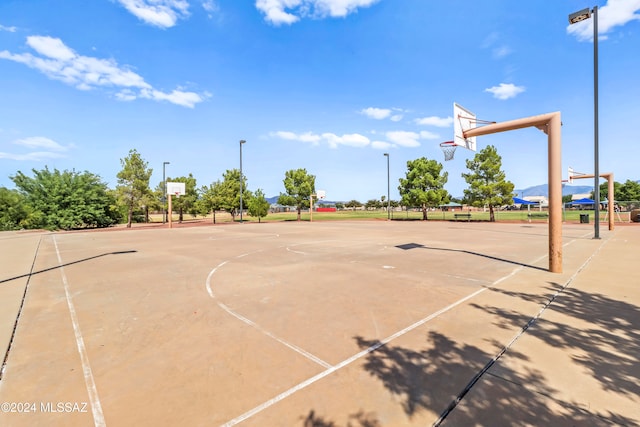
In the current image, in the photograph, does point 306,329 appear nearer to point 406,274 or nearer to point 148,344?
point 148,344

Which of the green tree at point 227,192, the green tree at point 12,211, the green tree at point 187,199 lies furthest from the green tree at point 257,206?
the green tree at point 12,211

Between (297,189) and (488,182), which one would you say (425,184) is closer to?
(488,182)

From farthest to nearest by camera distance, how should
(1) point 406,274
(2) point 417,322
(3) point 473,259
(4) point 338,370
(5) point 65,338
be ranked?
(3) point 473,259 < (1) point 406,274 < (2) point 417,322 < (5) point 65,338 < (4) point 338,370

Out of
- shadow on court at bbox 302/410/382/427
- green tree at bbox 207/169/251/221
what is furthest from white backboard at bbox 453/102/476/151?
green tree at bbox 207/169/251/221

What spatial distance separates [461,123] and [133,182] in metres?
35.0

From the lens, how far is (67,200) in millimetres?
29766

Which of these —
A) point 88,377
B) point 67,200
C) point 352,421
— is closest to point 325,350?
→ point 352,421

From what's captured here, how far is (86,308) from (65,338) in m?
1.55

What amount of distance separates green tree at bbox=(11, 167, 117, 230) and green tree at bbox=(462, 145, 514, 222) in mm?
42508

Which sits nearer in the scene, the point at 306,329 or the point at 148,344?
the point at 148,344

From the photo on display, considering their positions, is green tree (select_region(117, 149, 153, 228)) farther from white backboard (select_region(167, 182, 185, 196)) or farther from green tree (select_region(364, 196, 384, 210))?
green tree (select_region(364, 196, 384, 210))

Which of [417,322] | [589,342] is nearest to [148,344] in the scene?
[417,322]

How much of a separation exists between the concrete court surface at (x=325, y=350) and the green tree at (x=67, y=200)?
1122 inches

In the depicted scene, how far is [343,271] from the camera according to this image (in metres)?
8.55
